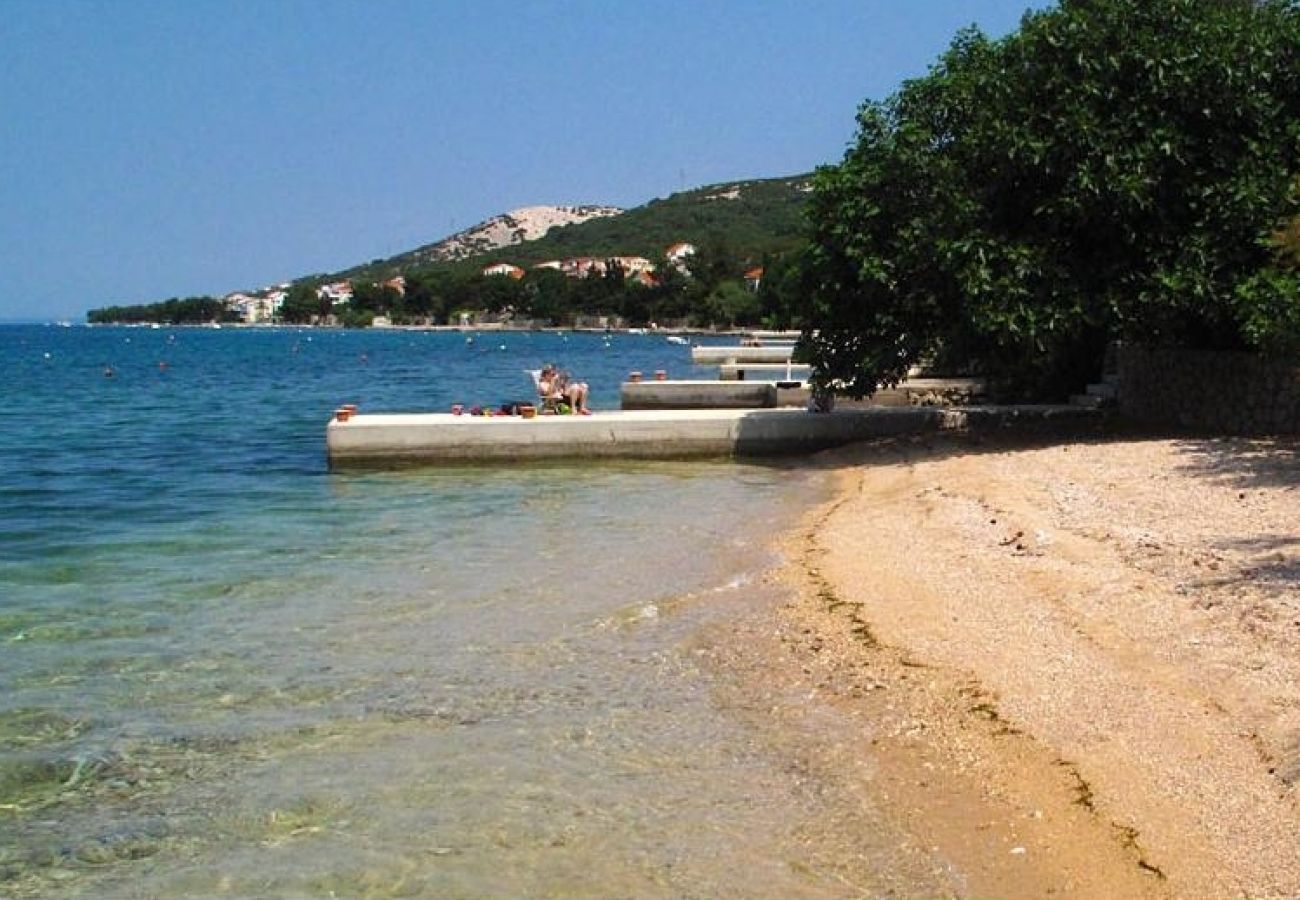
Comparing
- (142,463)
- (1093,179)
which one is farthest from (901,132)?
(142,463)

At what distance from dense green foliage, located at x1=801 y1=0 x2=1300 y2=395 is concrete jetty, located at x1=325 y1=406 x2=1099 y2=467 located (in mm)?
2329

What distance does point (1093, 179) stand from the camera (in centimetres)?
1877

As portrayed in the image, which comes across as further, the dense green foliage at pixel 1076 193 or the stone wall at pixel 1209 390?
the dense green foliage at pixel 1076 193

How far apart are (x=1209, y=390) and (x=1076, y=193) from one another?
4.06 meters

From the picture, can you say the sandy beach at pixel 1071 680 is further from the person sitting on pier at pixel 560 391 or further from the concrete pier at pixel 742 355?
the concrete pier at pixel 742 355

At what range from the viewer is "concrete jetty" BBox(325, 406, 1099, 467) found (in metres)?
22.0

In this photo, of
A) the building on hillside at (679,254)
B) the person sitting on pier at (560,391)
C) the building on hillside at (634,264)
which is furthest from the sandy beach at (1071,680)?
the building on hillside at (634,264)

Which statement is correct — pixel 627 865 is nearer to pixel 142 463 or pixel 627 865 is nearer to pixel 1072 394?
pixel 142 463

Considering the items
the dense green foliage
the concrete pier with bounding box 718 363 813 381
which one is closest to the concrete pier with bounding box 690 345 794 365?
the concrete pier with bounding box 718 363 813 381

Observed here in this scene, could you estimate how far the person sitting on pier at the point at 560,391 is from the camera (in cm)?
2478

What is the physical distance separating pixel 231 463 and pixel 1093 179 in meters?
16.3

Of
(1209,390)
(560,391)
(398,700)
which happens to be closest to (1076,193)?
(1209,390)

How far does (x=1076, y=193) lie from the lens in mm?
19062

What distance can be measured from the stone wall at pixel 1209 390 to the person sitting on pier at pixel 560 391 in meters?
10.2
